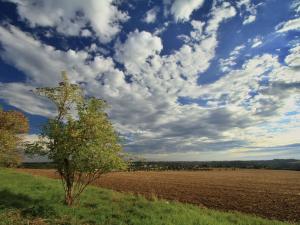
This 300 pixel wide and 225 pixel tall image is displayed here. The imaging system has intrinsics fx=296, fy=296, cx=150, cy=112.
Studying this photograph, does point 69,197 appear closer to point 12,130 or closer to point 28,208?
point 28,208

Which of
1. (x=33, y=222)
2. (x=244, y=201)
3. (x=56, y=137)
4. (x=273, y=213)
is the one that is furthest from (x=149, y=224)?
(x=244, y=201)

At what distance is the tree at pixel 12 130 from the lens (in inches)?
1835

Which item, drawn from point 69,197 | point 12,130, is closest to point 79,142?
point 69,197

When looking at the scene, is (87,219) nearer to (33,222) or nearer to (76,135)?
(33,222)

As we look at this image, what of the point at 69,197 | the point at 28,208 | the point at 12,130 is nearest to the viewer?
the point at 28,208

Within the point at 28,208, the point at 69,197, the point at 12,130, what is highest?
the point at 12,130

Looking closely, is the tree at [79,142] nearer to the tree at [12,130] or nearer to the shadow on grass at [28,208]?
the shadow on grass at [28,208]

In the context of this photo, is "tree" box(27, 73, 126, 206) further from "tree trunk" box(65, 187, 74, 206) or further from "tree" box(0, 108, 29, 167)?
"tree" box(0, 108, 29, 167)

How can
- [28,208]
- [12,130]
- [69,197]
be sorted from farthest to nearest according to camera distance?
[12,130] → [69,197] → [28,208]

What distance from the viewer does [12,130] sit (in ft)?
168

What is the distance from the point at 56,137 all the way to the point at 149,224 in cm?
842

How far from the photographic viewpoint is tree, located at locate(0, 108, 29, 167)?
46.6 meters

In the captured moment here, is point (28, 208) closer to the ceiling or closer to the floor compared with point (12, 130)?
closer to the floor

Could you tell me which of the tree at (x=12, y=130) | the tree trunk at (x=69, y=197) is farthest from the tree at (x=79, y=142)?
the tree at (x=12, y=130)
